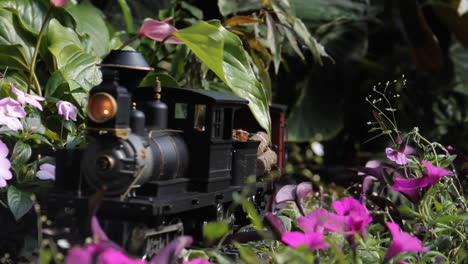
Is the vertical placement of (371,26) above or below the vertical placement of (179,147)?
above

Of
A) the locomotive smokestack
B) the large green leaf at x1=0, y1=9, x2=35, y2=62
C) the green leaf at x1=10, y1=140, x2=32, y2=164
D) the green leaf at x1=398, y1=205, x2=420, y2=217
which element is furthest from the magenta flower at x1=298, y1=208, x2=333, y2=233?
the large green leaf at x1=0, y1=9, x2=35, y2=62

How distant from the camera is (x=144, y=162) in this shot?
1.25 meters

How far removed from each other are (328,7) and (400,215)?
2182mm

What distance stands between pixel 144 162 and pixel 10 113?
425 mm

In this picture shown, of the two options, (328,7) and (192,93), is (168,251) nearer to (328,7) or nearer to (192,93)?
(192,93)

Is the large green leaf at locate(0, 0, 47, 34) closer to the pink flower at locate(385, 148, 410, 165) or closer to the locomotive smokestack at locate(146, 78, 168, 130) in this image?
the locomotive smokestack at locate(146, 78, 168, 130)

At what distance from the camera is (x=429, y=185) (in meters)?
1.24

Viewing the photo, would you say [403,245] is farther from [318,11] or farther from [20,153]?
[318,11]

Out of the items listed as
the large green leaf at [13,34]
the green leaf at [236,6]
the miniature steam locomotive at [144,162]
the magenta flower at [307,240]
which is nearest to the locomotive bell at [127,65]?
the miniature steam locomotive at [144,162]

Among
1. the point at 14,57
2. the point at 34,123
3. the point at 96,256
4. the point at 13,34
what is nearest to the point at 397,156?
the point at 96,256

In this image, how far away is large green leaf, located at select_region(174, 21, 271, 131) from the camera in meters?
1.51

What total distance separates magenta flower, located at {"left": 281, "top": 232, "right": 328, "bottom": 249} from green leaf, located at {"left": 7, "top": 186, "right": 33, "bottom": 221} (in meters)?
0.69

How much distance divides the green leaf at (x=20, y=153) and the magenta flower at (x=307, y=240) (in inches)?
32.2

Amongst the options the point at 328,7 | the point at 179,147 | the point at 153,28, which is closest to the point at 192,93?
the point at 179,147
